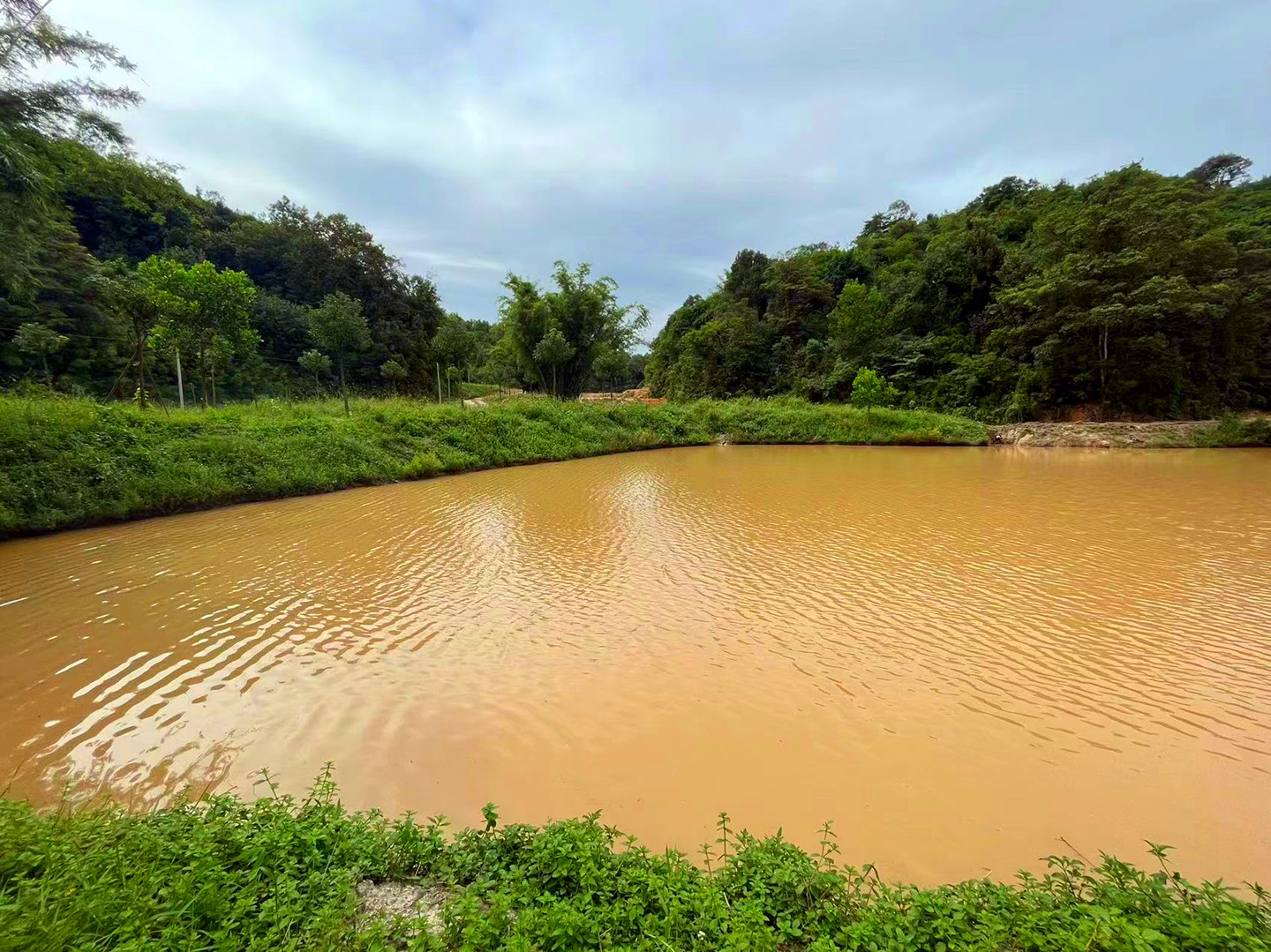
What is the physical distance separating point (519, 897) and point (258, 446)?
11813 millimetres

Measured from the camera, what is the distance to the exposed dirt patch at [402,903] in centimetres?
172

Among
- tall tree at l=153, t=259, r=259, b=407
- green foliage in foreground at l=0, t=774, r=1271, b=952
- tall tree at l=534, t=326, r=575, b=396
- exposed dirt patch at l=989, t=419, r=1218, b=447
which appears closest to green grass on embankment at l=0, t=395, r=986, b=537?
exposed dirt patch at l=989, t=419, r=1218, b=447

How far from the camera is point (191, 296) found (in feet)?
40.5

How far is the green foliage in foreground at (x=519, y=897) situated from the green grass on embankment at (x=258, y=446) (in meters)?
8.42

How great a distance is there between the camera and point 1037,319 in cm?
2208

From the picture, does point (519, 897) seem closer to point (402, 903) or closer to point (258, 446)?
point (402, 903)

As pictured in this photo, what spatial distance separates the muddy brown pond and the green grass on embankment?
2.87ft

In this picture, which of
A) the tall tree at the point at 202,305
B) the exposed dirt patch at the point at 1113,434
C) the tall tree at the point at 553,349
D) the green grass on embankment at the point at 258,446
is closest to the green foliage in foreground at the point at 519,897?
the green grass on embankment at the point at 258,446

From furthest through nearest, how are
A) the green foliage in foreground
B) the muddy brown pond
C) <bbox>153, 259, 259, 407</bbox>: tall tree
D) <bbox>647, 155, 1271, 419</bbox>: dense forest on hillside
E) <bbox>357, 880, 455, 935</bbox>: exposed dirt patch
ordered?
<bbox>647, 155, 1271, 419</bbox>: dense forest on hillside, <bbox>153, 259, 259, 407</bbox>: tall tree, the muddy brown pond, <bbox>357, 880, 455, 935</bbox>: exposed dirt patch, the green foliage in foreground

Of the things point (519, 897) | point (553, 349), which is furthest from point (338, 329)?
point (519, 897)

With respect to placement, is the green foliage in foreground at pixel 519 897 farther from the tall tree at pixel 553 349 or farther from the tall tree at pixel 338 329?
the tall tree at pixel 553 349

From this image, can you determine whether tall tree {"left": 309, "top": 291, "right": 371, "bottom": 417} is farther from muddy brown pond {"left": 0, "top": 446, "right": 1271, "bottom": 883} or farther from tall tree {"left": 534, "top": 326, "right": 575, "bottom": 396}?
muddy brown pond {"left": 0, "top": 446, "right": 1271, "bottom": 883}

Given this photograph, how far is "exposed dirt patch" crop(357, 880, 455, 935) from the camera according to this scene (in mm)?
1724

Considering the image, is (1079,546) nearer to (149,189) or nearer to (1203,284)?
(149,189)
